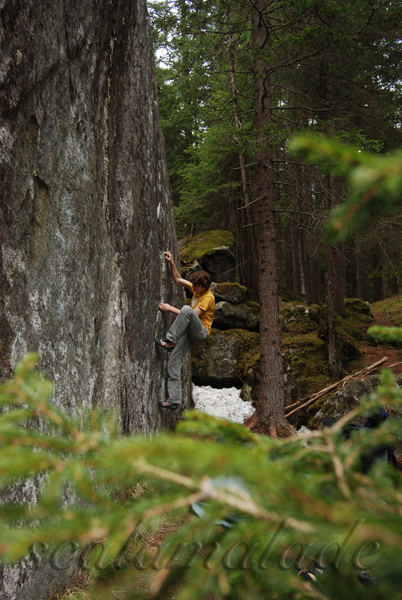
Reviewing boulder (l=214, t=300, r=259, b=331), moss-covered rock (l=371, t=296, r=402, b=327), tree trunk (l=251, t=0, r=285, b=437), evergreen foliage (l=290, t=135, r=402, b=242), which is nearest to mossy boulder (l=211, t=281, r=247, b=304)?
boulder (l=214, t=300, r=259, b=331)

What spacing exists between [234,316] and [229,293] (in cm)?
83

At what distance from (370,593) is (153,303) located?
6081mm

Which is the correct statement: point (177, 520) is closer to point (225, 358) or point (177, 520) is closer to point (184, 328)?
point (184, 328)

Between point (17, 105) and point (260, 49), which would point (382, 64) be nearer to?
point (260, 49)

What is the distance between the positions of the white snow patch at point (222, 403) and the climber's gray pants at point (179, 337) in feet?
8.22

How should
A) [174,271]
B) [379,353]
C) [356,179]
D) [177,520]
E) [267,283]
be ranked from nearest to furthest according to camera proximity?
[356,179] → [177,520] → [174,271] → [267,283] → [379,353]

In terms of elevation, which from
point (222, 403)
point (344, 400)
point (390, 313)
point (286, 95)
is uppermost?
point (286, 95)

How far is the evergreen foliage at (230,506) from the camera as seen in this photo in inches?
26.1

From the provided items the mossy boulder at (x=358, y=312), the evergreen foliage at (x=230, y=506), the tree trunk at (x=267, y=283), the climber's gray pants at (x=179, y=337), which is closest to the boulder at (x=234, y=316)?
the tree trunk at (x=267, y=283)

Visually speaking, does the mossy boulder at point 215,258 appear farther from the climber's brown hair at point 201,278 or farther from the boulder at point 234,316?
the climber's brown hair at point 201,278

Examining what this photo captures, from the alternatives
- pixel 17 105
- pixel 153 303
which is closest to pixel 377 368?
pixel 153 303

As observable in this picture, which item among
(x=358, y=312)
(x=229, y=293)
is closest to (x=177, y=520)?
(x=229, y=293)

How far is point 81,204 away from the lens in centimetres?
438

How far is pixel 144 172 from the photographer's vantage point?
647 cm
